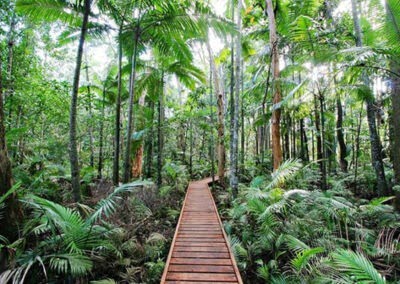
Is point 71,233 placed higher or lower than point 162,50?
lower

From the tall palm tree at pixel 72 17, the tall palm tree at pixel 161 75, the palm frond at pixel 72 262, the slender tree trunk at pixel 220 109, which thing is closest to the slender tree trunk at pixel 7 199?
the palm frond at pixel 72 262

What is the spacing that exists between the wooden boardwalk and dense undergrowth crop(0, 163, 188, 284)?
0.39 m

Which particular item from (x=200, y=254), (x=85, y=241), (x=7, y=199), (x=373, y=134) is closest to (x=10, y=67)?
(x=7, y=199)

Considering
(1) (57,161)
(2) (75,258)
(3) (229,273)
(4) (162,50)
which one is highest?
(4) (162,50)

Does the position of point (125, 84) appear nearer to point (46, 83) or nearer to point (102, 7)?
point (46, 83)

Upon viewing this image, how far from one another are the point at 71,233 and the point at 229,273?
250 cm

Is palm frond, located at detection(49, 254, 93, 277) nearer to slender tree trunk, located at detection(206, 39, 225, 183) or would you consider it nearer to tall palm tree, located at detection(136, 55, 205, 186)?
tall palm tree, located at detection(136, 55, 205, 186)

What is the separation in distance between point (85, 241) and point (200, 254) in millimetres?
2025

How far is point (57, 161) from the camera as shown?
888cm

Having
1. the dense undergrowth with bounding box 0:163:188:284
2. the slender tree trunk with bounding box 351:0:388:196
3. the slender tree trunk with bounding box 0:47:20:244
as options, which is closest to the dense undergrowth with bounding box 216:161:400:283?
the slender tree trunk with bounding box 351:0:388:196

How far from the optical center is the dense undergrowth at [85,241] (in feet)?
10.1

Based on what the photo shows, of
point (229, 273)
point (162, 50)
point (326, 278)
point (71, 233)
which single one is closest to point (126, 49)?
point (162, 50)

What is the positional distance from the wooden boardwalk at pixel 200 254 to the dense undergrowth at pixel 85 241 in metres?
0.39

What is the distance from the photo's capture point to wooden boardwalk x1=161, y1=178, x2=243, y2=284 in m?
3.54
